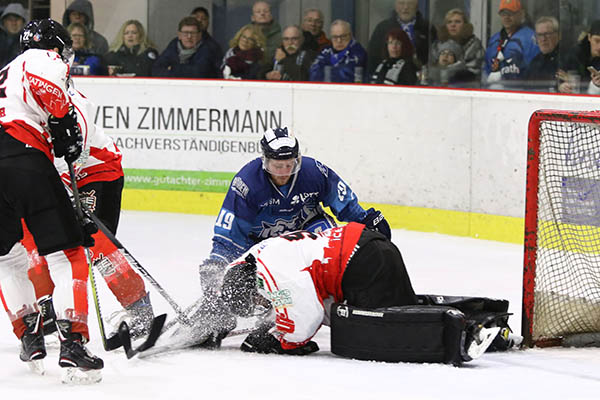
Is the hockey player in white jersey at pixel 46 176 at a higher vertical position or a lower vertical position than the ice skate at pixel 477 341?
higher

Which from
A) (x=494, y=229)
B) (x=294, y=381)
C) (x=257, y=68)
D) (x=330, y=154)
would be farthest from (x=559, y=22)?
(x=294, y=381)

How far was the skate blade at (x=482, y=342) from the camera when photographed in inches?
134

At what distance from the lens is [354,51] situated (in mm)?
7207

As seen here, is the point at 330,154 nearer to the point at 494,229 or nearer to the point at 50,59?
the point at 494,229

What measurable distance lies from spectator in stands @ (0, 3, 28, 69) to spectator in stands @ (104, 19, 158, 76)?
2.68ft

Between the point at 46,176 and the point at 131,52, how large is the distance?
4718 millimetres

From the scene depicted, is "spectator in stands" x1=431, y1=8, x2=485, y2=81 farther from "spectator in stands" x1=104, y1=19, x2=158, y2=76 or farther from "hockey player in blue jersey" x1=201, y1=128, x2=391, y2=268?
"hockey player in blue jersey" x1=201, y1=128, x2=391, y2=268

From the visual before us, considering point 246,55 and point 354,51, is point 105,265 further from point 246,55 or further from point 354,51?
point 246,55

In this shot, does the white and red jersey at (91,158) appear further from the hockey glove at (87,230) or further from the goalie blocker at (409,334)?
the goalie blocker at (409,334)

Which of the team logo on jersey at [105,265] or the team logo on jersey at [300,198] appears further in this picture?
the team logo on jersey at [300,198]

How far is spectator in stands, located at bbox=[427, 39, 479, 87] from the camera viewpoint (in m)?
6.64

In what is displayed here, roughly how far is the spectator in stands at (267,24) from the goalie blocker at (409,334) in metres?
4.21

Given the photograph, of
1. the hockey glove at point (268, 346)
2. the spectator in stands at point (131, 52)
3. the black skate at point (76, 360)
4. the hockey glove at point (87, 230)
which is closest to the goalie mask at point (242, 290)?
the hockey glove at point (268, 346)

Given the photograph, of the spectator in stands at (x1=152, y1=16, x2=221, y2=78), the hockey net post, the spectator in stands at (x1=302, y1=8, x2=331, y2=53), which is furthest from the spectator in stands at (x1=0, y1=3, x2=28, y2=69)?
the hockey net post
